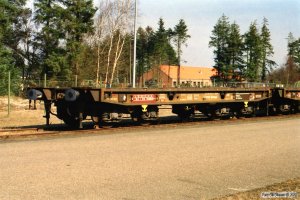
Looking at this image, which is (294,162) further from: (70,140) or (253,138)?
(70,140)

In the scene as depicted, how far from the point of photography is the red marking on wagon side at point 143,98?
13.9 metres

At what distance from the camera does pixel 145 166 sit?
788 centimetres

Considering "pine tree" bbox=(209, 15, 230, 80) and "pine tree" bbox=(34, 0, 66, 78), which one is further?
"pine tree" bbox=(209, 15, 230, 80)

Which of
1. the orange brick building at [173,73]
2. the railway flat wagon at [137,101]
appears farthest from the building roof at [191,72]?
the railway flat wagon at [137,101]

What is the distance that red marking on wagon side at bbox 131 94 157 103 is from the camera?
1393 centimetres

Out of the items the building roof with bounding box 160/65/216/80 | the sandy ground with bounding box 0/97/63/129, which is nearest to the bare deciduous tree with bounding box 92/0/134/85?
the sandy ground with bounding box 0/97/63/129

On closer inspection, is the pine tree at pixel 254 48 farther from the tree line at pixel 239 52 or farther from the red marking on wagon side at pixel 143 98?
the red marking on wagon side at pixel 143 98

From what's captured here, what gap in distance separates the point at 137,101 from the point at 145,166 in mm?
6278

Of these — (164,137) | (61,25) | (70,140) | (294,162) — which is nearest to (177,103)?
(164,137)

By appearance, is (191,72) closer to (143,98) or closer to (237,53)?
(237,53)

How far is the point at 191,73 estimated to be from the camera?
106 meters

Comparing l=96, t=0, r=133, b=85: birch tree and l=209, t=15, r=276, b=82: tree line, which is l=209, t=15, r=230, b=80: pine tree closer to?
l=209, t=15, r=276, b=82: tree line

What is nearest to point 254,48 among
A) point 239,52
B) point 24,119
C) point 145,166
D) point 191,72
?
point 239,52

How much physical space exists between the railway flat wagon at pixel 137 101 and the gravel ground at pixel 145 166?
1.59 metres
